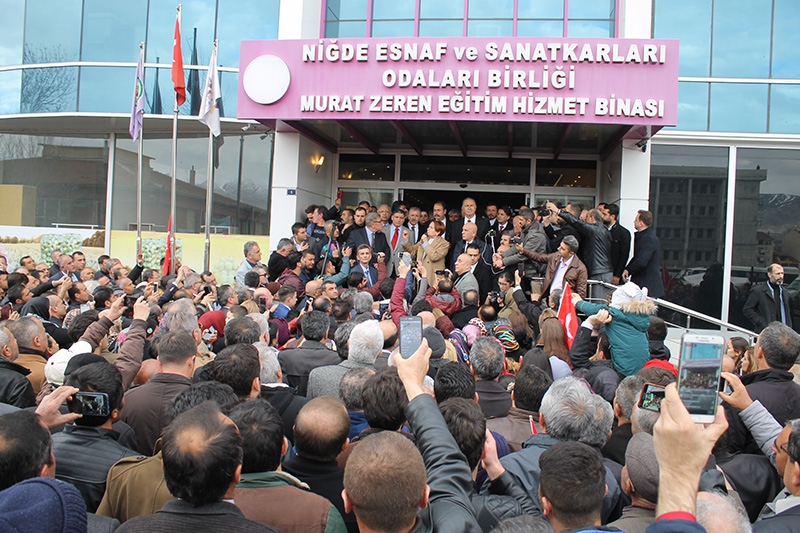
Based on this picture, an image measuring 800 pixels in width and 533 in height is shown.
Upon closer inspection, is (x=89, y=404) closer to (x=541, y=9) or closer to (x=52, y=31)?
(x=541, y=9)

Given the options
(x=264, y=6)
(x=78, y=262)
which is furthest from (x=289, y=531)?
(x=264, y=6)

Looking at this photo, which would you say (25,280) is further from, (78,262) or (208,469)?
(208,469)

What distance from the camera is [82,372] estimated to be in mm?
3453

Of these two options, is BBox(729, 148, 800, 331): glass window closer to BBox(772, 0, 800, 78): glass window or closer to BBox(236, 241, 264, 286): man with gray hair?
BBox(772, 0, 800, 78): glass window

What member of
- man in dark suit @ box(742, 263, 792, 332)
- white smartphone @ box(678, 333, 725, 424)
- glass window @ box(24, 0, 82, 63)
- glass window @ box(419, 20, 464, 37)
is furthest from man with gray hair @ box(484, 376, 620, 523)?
glass window @ box(24, 0, 82, 63)

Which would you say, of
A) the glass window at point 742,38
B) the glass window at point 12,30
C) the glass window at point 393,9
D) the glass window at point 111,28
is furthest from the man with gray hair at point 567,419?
the glass window at point 12,30

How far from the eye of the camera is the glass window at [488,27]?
12.9m

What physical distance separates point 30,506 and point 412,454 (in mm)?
1192

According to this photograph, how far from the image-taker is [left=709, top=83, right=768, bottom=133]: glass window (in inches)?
488

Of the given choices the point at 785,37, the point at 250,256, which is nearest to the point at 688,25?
the point at 785,37

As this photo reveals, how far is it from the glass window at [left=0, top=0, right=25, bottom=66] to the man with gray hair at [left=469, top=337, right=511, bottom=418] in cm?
1574

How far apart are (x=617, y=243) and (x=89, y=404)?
8.71m

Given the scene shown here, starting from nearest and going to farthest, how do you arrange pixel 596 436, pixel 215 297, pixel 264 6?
pixel 596 436 → pixel 215 297 → pixel 264 6

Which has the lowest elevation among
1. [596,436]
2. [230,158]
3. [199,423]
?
[596,436]
